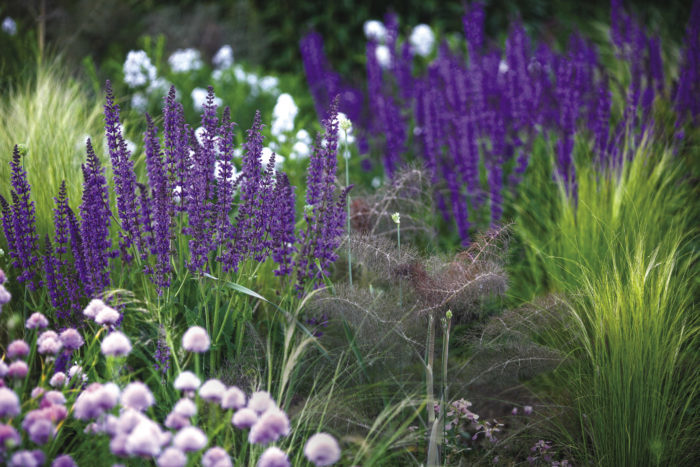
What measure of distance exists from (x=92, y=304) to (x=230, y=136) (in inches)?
33.4

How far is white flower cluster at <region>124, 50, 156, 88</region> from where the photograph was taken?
15.6 feet

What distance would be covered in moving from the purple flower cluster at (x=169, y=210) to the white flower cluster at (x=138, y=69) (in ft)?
8.49

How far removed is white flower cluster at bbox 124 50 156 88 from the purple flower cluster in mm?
2587

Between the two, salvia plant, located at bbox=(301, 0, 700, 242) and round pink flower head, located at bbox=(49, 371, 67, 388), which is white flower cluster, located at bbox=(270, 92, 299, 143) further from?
round pink flower head, located at bbox=(49, 371, 67, 388)

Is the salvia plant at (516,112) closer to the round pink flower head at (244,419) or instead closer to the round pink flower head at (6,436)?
the round pink flower head at (244,419)

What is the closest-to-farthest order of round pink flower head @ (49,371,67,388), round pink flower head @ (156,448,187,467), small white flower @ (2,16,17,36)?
round pink flower head @ (156,448,187,467), round pink flower head @ (49,371,67,388), small white flower @ (2,16,17,36)

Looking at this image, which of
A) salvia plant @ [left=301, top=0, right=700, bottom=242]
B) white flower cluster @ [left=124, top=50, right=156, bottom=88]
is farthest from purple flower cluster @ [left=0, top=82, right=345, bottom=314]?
white flower cluster @ [left=124, top=50, right=156, bottom=88]

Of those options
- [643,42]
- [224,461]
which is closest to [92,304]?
[224,461]

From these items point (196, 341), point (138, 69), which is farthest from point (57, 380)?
point (138, 69)

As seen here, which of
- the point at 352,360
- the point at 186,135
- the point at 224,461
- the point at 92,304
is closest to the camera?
the point at 224,461

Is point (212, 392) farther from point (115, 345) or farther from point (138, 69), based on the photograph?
point (138, 69)

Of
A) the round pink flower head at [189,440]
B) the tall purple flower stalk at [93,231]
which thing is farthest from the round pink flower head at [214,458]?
the tall purple flower stalk at [93,231]

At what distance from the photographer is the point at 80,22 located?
7.05m

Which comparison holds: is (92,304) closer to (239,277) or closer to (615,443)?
(239,277)
